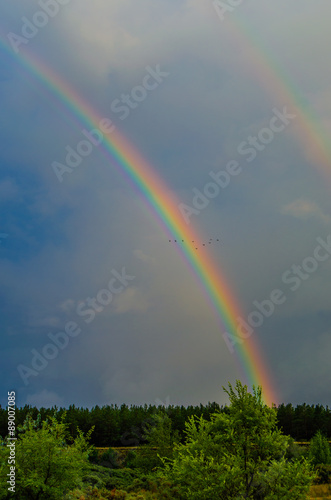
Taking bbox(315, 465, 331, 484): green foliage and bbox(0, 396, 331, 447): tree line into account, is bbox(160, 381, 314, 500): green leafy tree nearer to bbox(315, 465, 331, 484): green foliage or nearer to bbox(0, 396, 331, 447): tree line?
bbox(315, 465, 331, 484): green foliage

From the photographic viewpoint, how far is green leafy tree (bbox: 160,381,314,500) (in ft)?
51.9

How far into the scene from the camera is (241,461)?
16.5m

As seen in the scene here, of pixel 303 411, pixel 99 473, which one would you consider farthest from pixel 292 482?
pixel 303 411

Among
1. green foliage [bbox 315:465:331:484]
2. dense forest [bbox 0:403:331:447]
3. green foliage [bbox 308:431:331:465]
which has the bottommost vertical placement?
green foliage [bbox 315:465:331:484]

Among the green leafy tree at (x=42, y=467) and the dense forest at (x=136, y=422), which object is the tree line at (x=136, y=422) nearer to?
the dense forest at (x=136, y=422)

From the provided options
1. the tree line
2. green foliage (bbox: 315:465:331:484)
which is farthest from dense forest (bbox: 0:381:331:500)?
the tree line

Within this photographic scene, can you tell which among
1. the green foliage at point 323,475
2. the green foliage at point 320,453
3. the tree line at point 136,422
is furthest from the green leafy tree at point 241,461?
the tree line at point 136,422

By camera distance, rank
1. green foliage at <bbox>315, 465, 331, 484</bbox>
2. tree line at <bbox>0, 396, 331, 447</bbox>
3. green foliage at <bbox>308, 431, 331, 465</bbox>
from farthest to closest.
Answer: tree line at <bbox>0, 396, 331, 447</bbox>, green foliage at <bbox>308, 431, 331, 465</bbox>, green foliage at <bbox>315, 465, 331, 484</bbox>

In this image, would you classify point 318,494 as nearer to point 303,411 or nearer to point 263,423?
point 263,423

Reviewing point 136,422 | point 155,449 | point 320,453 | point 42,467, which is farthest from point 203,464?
point 136,422

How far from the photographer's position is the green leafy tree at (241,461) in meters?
15.8

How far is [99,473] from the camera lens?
105 feet

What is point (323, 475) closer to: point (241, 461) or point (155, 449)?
point (155, 449)

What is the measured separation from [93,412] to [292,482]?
52363 millimetres
